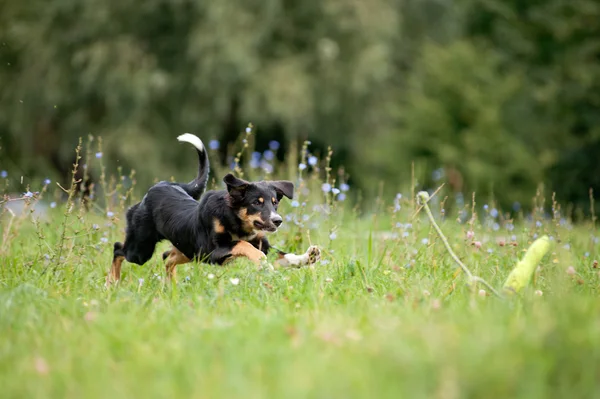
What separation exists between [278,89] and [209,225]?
11050mm

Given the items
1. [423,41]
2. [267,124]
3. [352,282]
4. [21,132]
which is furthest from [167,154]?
[352,282]

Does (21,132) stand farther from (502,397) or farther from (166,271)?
(502,397)

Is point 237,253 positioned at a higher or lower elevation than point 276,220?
lower

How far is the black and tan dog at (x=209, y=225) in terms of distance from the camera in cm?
550

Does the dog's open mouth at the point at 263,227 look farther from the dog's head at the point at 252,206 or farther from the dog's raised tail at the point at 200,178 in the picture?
the dog's raised tail at the point at 200,178

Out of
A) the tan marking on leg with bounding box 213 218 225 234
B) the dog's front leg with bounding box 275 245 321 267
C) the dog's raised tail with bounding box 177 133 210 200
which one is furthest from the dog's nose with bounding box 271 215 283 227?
the dog's raised tail with bounding box 177 133 210 200

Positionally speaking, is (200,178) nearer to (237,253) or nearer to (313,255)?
(237,253)

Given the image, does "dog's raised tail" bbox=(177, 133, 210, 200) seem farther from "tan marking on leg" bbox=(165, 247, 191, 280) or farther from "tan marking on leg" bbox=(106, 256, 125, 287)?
"tan marking on leg" bbox=(106, 256, 125, 287)

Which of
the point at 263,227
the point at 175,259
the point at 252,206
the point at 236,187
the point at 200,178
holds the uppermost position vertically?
the point at 200,178

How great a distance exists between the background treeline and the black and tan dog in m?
9.90

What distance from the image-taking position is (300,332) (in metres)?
3.42

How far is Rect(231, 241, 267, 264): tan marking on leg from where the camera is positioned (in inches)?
209

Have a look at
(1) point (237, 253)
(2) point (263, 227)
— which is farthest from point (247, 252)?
(2) point (263, 227)

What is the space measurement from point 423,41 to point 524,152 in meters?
5.00
